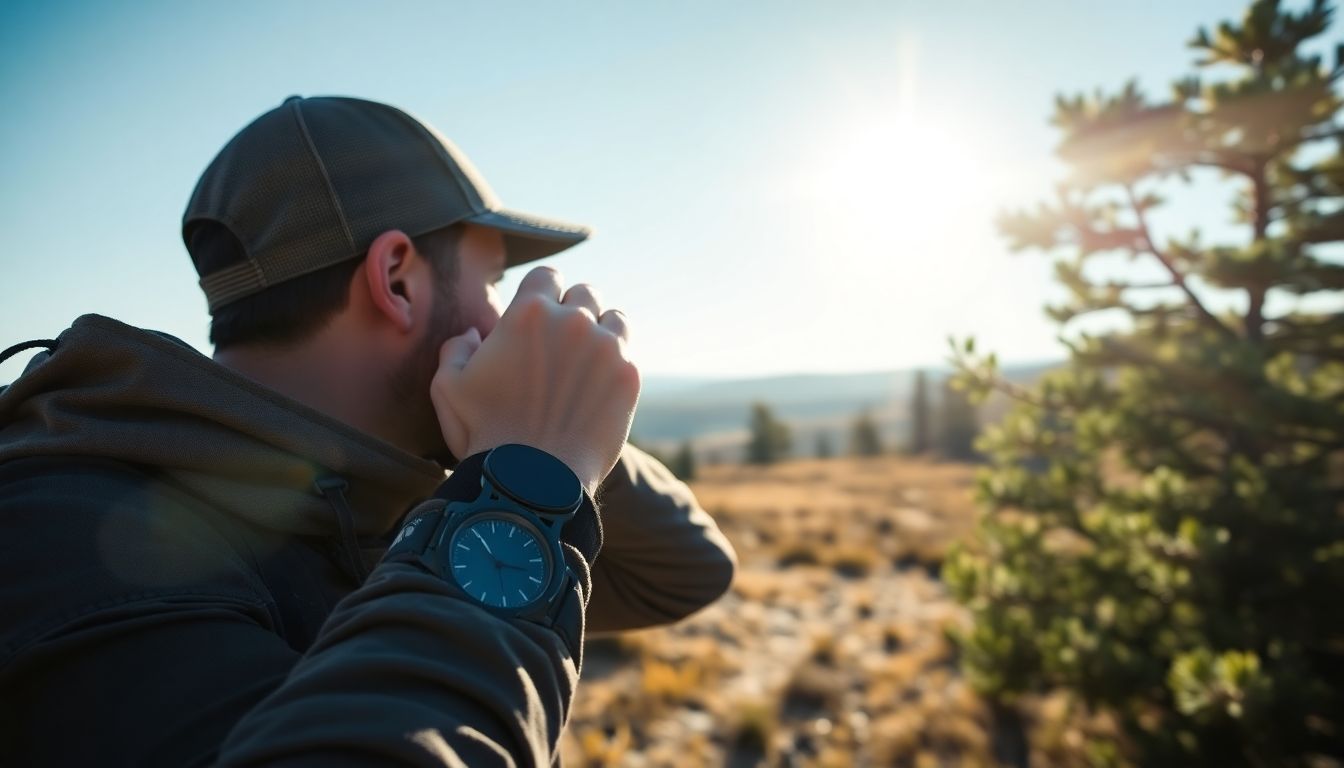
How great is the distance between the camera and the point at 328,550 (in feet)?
4.34

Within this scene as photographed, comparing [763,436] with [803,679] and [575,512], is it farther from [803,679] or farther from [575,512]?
[575,512]

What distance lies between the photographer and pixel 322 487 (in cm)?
128

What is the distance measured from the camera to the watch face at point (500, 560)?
0.89 m

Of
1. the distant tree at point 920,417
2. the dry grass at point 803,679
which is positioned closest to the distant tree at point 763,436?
the distant tree at point 920,417

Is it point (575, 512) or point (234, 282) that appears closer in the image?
point (575, 512)

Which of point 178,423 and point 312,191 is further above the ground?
point 312,191

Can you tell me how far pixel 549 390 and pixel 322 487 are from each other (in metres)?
0.49

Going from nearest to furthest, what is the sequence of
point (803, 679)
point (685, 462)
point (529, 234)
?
point (529, 234) < point (803, 679) < point (685, 462)

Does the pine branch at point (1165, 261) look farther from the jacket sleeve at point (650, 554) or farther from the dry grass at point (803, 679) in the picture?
the jacket sleeve at point (650, 554)

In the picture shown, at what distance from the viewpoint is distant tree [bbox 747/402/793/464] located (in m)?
46.9

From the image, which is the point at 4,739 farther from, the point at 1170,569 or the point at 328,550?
the point at 1170,569

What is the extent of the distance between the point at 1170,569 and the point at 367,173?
4676mm

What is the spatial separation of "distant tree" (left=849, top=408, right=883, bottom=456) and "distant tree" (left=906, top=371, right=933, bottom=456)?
7.82 meters

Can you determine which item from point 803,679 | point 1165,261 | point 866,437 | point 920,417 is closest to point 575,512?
point 1165,261
